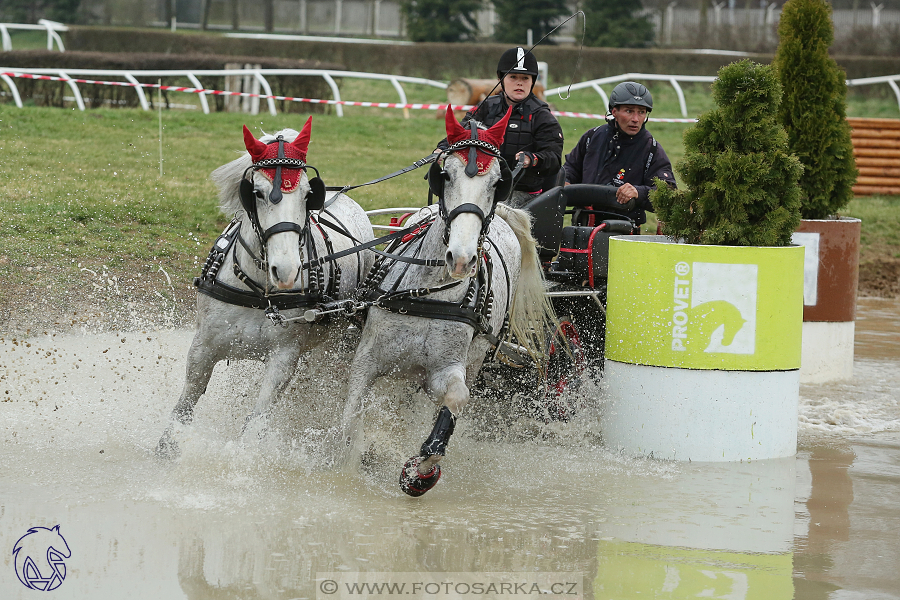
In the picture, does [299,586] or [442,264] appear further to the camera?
[442,264]

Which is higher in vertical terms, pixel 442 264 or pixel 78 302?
pixel 442 264

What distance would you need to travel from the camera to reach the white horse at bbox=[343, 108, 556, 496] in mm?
4332

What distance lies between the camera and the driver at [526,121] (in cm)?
607

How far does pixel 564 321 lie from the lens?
6.21 metres

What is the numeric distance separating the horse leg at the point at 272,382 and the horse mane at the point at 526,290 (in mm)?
1225

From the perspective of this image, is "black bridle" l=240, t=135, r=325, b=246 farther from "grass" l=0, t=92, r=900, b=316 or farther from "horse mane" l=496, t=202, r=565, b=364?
"grass" l=0, t=92, r=900, b=316

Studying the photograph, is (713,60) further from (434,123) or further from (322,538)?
(322,538)

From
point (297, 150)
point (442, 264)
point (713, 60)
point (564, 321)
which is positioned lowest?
point (564, 321)

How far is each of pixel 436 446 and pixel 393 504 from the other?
13.0 inches

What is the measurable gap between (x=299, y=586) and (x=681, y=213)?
3064 millimetres

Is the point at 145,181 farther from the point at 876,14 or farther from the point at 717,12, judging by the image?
the point at 876,14

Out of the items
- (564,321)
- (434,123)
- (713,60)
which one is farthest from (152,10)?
(564,321)

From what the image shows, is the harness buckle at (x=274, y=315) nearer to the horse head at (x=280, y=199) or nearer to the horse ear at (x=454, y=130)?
the horse head at (x=280, y=199)

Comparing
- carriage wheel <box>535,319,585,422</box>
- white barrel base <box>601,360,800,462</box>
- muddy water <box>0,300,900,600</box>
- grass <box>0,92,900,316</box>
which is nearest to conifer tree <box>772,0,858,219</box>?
muddy water <box>0,300,900,600</box>
